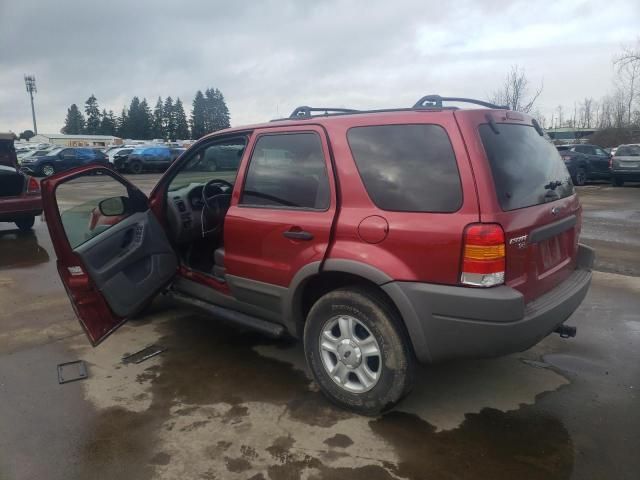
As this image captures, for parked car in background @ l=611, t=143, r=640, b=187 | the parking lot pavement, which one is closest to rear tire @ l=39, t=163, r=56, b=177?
the parking lot pavement

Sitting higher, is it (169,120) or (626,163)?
(169,120)

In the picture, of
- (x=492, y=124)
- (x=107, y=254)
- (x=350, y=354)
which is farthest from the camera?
(x=107, y=254)

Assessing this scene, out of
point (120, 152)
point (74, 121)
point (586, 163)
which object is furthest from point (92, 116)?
point (586, 163)

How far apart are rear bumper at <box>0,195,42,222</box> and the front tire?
→ 7535 millimetres

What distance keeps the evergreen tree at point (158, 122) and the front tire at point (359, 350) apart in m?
94.5

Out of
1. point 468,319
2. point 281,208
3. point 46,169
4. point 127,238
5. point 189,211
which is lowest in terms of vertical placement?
point 468,319

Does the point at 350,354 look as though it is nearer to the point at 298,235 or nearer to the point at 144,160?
the point at 298,235

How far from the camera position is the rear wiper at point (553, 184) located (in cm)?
319

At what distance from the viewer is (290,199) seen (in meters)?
3.45

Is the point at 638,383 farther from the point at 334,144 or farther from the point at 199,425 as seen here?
the point at 199,425

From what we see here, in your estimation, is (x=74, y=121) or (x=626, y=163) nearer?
(x=626, y=163)

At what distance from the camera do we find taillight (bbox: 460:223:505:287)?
2631 mm

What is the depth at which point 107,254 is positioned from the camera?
376 centimetres

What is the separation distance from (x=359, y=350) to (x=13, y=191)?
27.0 feet
